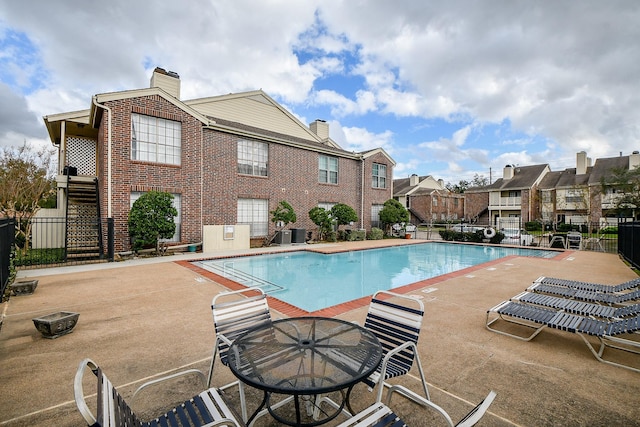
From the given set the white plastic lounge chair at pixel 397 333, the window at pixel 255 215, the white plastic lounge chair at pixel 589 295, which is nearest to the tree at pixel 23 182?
the window at pixel 255 215

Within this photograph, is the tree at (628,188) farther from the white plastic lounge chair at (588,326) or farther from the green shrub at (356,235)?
the white plastic lounge chair at (588,326)

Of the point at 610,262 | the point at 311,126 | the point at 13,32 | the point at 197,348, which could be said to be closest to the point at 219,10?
the point at 13,32

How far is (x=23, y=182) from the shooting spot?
47.7 feet

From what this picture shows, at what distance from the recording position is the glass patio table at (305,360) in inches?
73.7

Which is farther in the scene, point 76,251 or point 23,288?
point 76,251

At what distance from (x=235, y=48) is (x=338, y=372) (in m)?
15.7

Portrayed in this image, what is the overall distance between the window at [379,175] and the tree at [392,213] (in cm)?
213

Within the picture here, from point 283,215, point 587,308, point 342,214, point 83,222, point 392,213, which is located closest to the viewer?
point 587,308

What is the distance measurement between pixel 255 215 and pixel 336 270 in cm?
723

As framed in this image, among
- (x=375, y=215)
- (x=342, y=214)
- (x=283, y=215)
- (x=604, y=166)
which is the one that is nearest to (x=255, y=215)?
(x=283, y=215)

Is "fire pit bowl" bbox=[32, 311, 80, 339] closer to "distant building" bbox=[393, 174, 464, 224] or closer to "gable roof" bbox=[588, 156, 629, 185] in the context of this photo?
"distant building" bbox=[393, 174, 464, 224]

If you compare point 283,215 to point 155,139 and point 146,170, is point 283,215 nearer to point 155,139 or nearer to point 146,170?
point 146,170

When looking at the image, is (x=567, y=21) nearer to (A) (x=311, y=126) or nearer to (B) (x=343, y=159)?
(B) (x=343, y=159)

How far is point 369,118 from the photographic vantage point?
86.6 feet
